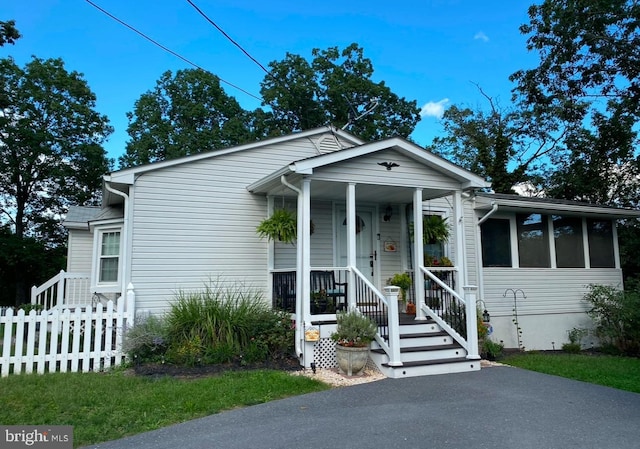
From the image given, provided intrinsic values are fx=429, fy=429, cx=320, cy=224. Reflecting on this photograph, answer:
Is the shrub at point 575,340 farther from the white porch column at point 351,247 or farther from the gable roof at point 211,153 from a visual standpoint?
the gable roof at point 211,153

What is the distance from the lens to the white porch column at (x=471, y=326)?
6.78 metres

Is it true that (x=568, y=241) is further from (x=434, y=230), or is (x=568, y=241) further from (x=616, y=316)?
(x=434, y=230)

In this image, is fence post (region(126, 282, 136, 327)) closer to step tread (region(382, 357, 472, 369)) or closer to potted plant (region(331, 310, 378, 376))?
potted plant (region(331, 310, 378, 376))

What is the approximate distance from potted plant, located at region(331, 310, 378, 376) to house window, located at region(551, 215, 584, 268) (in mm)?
6840

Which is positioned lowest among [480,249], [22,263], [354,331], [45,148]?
[354,331]

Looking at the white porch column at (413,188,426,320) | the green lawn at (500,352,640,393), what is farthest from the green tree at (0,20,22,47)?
the green lawn at (500,352,640,393)

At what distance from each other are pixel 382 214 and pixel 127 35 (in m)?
6.32

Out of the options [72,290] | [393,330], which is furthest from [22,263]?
[393,330]

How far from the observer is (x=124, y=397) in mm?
4941

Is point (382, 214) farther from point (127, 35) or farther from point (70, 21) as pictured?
point (70, 21)

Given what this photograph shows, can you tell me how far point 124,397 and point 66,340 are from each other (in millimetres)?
2134

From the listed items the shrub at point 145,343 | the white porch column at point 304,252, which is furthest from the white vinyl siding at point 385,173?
the shrub at point 145,343

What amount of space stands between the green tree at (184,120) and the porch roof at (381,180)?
600 inches

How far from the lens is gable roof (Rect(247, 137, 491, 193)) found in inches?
272
